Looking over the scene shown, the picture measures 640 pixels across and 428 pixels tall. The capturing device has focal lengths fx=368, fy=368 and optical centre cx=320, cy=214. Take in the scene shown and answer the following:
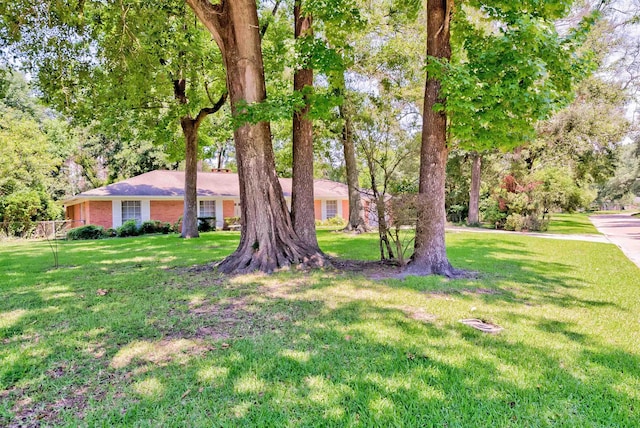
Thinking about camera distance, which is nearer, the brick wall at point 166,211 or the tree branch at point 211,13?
the tree branch at point 211,13

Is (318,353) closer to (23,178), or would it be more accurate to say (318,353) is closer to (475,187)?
(475,187)

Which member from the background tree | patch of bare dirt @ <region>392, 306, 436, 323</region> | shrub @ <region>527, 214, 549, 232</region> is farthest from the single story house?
patch of bare dirt @ <region>392, 306, 436, 323</region>

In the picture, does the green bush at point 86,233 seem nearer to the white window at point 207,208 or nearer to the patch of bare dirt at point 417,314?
the white window at point 207,208

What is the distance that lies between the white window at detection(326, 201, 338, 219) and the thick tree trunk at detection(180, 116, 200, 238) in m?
13.0

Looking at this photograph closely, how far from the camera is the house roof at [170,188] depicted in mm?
20337

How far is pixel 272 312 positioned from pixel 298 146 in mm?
4852

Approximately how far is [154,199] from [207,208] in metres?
3.15

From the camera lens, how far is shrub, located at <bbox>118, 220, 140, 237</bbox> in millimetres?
18578

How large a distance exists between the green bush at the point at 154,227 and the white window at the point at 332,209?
38.7 ft

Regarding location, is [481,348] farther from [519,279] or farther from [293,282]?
[519,279]

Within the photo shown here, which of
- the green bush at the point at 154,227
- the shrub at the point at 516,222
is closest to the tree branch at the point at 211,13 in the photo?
the green bush at the point at 154,227

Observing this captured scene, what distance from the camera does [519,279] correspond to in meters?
6.97

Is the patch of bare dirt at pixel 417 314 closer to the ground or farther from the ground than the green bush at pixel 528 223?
closer to the ground

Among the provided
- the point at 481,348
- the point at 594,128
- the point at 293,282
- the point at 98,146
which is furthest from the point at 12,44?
the point at 594,128
